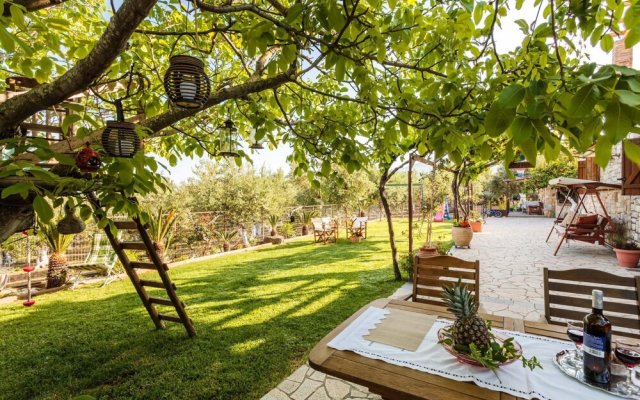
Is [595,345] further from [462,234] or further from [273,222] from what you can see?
[273,222]

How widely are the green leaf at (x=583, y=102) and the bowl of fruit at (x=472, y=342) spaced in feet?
3.79

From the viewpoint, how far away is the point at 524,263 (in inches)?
283

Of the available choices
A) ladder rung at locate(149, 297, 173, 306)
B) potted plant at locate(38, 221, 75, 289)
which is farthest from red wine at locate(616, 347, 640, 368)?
potted plant at locate(38, 221, 75, 289)

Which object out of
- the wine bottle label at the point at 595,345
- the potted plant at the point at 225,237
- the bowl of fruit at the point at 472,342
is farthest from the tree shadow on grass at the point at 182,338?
the potted plant at the point at 225,237

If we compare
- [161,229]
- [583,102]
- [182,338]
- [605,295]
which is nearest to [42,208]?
[583,102]

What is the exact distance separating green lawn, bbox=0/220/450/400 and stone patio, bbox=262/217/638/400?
0.97ft

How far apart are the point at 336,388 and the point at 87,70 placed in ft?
9.71

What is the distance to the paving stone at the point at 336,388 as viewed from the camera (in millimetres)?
2600

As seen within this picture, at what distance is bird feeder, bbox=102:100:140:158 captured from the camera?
1.77 meters

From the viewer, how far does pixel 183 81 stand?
1936 millimetres

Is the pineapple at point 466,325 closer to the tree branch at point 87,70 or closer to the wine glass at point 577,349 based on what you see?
the wine glass at point 577,349

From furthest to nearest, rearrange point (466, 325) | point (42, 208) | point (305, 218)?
point (305, 218) → point (466, 325) → point (42, 208)

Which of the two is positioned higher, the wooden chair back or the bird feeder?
the bird feeder

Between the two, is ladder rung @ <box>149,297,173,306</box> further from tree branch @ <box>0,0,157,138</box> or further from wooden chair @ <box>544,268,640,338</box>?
wooden chair @ <box>544,268,640,338</box>
